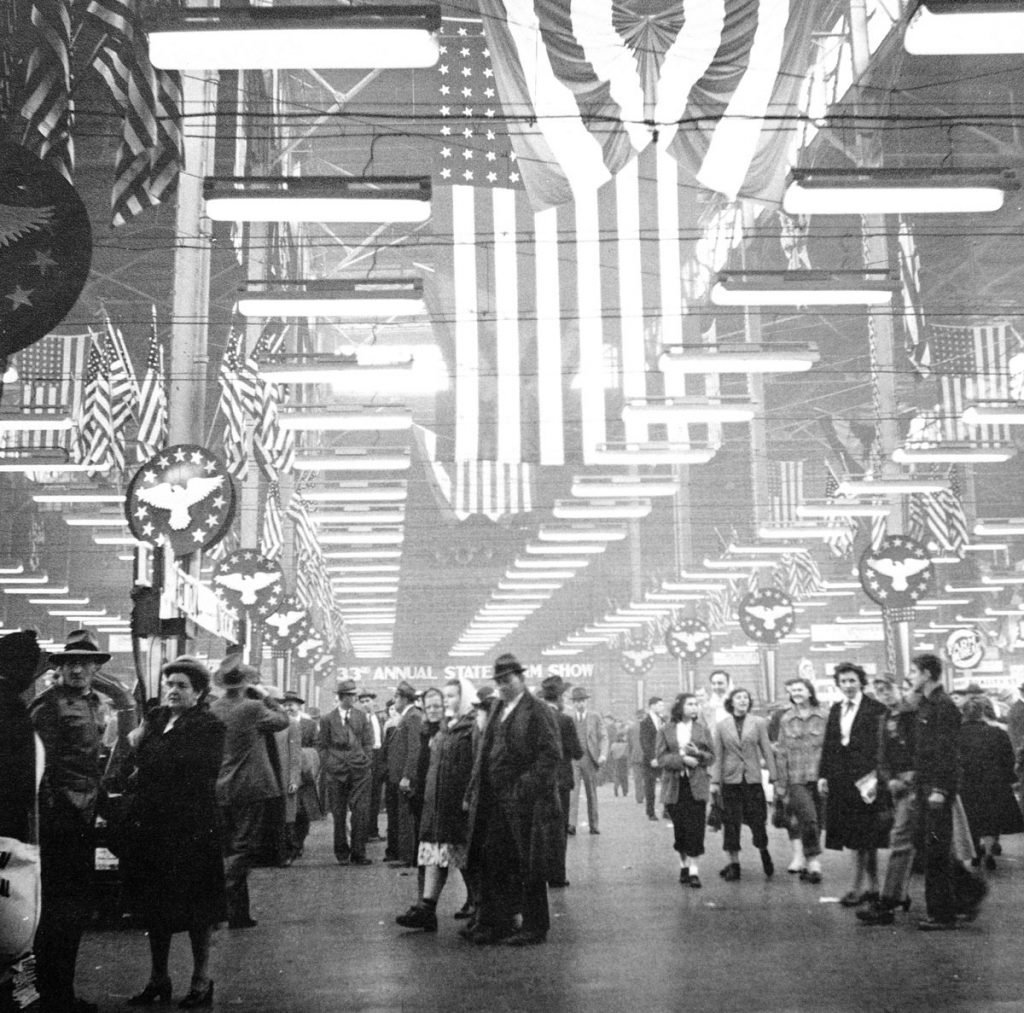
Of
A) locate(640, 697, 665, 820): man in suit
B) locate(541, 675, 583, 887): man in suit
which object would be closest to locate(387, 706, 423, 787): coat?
locate(541, 675, 583, 887): man in suit

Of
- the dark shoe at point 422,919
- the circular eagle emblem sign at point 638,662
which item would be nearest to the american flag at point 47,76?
the dark shoe at point 422,919

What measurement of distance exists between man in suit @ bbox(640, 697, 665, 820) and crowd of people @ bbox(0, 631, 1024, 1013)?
709cm

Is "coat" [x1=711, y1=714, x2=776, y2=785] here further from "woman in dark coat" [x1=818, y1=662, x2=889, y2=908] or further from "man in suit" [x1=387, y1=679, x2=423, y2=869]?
"man in suit" [x1=387, y1=679, x2=423, y2=869]

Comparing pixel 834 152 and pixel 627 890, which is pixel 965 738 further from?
pixel 834 152

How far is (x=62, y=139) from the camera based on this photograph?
11953 millimetres

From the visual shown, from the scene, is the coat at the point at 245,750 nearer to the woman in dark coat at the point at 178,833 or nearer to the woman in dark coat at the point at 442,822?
the woman in dark coat at the point at 442,822

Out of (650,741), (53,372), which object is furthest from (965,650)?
(53,372)

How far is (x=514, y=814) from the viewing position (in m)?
9.23

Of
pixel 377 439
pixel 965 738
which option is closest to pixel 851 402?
pixel 377 439

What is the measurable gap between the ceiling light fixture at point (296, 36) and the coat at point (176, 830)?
3.96 metres

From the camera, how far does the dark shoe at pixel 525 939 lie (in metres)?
9.08

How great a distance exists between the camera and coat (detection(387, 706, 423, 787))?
14117 mm

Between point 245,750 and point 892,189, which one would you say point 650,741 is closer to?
point 892,189

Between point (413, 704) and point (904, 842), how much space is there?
6072mm
